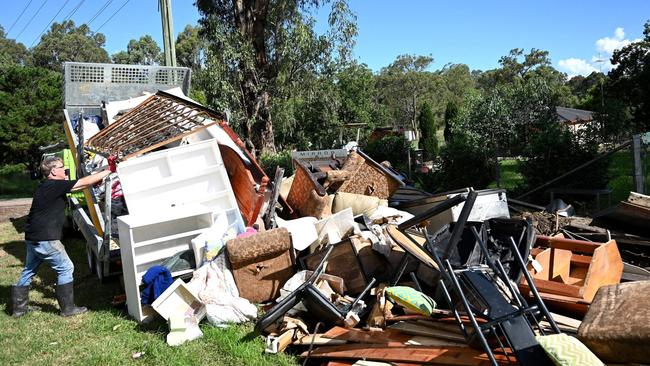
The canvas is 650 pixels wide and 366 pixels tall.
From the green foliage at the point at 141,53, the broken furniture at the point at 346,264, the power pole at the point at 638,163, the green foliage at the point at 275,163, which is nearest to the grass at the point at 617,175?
the power pole at the point at 638,163

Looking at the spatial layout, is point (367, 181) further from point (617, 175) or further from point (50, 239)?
A: point (617, 175)

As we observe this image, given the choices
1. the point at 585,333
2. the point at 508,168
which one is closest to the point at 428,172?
the point at 508,168

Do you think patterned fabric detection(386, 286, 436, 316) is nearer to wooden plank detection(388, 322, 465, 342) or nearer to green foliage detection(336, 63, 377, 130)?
wooden plank detection(388, 322, 465, 342)

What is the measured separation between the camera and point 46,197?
5227mm

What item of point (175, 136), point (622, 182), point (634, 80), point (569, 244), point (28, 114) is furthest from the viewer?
point (634, 80)

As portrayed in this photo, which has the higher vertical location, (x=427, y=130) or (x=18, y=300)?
(x=427, y=130)

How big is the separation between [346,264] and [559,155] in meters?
5.61

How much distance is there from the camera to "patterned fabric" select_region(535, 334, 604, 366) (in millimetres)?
2358

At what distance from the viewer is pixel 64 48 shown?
62.0m

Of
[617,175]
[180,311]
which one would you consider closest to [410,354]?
[180,311]

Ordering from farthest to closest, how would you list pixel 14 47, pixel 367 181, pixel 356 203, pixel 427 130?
1. pixel 14 47
2. pixel 427 130
3. pixel 367 181
4. pixel 356 203

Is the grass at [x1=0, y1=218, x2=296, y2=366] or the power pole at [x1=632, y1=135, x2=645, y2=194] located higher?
the power pole at [x1=632, y1=135, x2=645, y2=194]

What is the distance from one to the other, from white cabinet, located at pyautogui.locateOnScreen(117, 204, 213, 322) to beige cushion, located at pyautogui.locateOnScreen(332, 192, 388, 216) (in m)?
1.65

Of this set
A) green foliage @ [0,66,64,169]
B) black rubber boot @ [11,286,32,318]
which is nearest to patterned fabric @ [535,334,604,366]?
black rubber boot @ [11,286,32,318]
